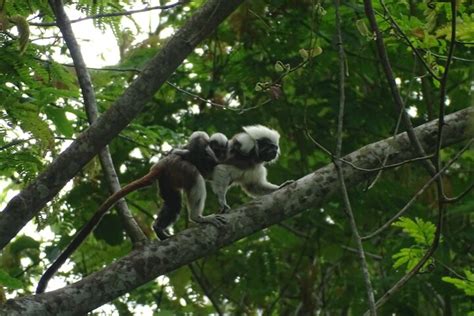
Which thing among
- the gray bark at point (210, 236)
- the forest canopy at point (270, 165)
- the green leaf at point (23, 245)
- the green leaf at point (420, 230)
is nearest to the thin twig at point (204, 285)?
the forest canopy at point (270, 165)

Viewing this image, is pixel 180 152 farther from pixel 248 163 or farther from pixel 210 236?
pixel 210 236

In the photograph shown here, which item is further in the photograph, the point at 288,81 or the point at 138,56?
the point at 288,81

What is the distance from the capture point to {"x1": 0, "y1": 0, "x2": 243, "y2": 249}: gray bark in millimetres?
5004

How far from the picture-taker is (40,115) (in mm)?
6742

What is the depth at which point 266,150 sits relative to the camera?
26.9 feet

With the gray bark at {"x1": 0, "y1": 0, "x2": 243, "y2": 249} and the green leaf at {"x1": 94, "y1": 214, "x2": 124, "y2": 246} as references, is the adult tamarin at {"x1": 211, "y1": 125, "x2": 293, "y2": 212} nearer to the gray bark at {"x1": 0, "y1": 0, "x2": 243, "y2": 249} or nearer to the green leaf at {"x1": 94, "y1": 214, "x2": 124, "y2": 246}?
the green leaf at {"x1": 94, "y1": 214, "x2": 124, "y2": 246}

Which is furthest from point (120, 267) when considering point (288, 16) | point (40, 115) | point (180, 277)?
point (288, 16)

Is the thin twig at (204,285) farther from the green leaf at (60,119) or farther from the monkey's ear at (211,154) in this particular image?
the green leaf at (60,119)

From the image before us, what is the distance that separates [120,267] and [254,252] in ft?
14.4

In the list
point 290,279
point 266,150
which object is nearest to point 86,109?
point 266,150

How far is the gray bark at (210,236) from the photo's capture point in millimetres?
5160

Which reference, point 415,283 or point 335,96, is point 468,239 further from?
point 335,96

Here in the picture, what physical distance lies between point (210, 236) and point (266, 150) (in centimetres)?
252

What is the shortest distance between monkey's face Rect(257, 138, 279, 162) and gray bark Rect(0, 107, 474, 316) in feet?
6.40
